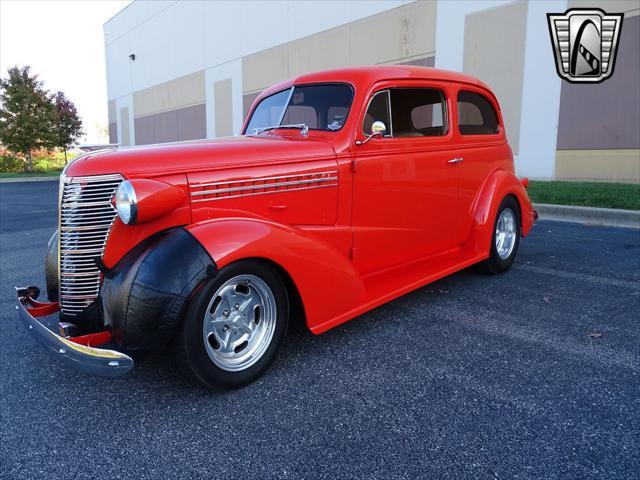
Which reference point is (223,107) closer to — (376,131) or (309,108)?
(309,108)

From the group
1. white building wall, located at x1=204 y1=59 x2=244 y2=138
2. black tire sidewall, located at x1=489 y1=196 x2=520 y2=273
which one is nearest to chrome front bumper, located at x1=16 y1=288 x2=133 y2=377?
black tire sidewall, located at x1=489 y1=196 x2=520 y2=273

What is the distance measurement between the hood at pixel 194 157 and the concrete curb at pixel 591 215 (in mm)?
6365

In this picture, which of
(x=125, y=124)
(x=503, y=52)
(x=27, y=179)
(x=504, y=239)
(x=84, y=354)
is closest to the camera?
(x=84, y=354)

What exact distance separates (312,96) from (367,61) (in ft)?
40.1

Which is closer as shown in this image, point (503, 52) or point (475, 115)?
point (475, 115)

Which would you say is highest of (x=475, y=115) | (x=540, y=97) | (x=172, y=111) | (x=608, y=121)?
(x=172, y=111)

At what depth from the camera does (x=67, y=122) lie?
3055 centimetres

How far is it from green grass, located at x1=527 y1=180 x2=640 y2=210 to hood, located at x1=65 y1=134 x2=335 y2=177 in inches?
271

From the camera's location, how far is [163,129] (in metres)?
27.1

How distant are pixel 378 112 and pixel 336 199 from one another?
83 cm

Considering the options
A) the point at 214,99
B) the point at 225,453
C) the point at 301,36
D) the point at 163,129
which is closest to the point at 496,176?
the point at 225,453
